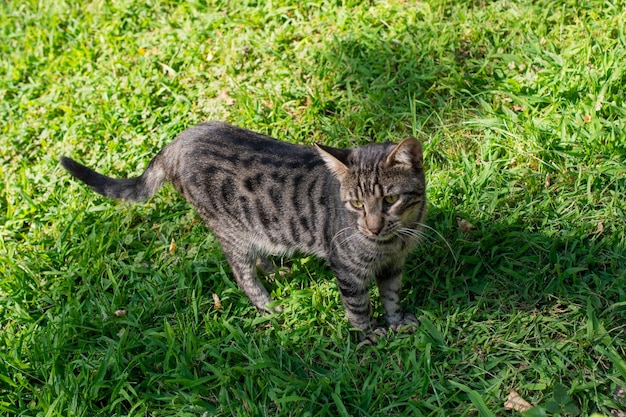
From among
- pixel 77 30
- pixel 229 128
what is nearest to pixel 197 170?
pixel 229 128

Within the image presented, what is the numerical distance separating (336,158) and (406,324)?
3.93ft

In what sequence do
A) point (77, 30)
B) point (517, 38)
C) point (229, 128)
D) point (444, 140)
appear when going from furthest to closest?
point (77, 30) → point (517, 38) → point (444, 140) → point (229, 128)

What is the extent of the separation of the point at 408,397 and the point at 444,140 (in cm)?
207

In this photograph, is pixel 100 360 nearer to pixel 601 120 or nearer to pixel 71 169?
pixel 71 169

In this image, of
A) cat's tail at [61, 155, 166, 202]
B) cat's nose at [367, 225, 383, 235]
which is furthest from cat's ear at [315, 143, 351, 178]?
cat's tail at [61, 155, 166, 202]

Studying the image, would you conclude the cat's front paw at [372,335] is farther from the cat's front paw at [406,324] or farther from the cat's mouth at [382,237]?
the cat's mouth at [382,237]

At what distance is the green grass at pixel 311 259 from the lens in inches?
145

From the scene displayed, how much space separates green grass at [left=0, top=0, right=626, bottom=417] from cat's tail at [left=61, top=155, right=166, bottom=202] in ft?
1.41

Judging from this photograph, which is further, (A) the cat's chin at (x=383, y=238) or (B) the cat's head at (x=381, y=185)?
(A) the cat's chin at (x=383, y=238)

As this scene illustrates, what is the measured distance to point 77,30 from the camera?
6.49 metres

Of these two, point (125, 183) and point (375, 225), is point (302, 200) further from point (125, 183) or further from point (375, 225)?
point (125, 183)

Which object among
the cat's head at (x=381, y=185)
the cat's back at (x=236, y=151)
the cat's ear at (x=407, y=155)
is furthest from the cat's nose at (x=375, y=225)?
the cat's back at (x=236, y=151)

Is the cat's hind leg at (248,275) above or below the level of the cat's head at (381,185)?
below

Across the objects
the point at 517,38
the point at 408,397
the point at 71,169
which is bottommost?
the point at 408,397
